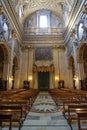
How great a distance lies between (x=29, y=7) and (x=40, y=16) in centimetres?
266

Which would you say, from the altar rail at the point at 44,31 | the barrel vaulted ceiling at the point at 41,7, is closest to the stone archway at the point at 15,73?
the altar rail at the point at 44,31

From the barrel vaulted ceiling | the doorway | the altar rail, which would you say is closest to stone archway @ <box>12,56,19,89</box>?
the doorway

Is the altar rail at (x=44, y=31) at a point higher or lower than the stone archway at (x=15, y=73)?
higher

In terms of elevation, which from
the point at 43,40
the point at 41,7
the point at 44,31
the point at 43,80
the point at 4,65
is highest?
the point at 41,7

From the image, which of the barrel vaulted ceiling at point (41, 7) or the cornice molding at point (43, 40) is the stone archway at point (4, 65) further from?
the barrel vaulted ceiling at point (41, 7)

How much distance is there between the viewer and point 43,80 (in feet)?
74.8

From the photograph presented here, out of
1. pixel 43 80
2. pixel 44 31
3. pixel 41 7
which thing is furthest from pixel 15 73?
pixel 41 7

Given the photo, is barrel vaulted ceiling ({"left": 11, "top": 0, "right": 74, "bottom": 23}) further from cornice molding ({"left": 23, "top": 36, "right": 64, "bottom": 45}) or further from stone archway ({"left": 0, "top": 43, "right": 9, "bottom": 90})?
stone archway ({"left": 0, "top": 43, "right": 9, "bottom": 90})

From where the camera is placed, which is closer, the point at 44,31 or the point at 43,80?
the point at 43,80

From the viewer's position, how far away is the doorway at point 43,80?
2258 cm

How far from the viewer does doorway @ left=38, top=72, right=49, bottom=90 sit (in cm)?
2258

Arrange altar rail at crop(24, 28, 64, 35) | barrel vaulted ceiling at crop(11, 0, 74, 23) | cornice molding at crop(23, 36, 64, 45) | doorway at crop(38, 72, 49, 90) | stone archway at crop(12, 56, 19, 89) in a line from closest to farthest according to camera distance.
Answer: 1. stone archway at crop(12, 56, 19, 89)
2. barrel vaulted ceiling at crop(11, 0, 74, 23)
3. doorway at crop(38, 72, 49, 90)
4. cornice molding at crop(23, 36, 64, 45)
5. altar rail at crop(24, 28, 64, 35)

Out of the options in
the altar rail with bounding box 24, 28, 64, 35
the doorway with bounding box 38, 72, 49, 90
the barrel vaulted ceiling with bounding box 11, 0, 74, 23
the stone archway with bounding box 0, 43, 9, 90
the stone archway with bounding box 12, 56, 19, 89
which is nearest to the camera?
the stone archway with bounding box 0, 43, 9, 90

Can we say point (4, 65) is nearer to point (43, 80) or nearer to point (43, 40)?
point (43, 80)
